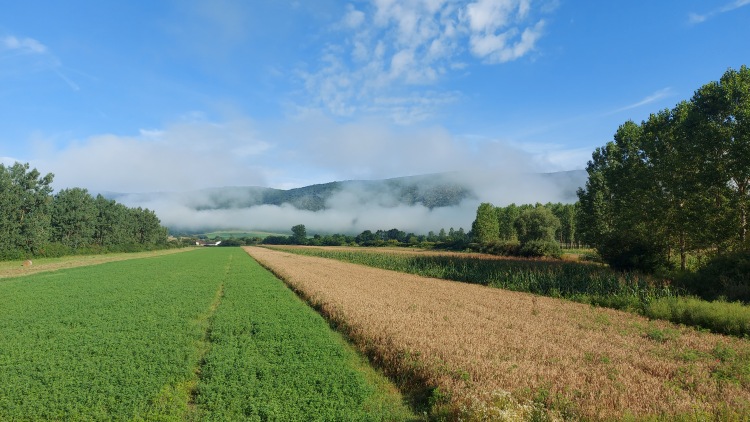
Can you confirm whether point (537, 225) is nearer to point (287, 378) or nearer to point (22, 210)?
point (287, 378)

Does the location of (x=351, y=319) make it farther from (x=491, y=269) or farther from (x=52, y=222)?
(x=52, y=222)

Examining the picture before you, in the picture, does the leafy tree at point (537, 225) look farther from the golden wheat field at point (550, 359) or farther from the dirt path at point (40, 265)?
the dirt path at point (40, 265)

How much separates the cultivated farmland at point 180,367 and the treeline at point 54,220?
64.5m

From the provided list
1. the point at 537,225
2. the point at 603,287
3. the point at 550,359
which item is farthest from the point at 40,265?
the point at 537,225

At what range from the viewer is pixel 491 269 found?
3538 cm

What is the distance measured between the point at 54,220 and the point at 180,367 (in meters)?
100

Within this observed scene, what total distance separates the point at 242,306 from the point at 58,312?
8.45 m

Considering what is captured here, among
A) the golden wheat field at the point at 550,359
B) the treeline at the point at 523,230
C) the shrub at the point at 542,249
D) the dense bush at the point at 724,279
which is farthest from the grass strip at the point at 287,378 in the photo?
the treeline at the point at 523,230

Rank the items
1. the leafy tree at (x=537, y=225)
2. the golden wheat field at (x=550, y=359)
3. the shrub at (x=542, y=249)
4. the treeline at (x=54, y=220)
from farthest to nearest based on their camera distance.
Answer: the leafy tree at (x=537, y=225), the treeline at (x=54, y=220), the shrub at (x=542, y=249), the golden wheat field at (x=550, y=359)

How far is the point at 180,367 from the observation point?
10195mm

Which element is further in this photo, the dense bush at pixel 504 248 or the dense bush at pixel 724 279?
the dense bush at pixel 504 248

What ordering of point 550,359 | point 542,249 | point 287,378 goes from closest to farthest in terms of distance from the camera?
point 287,378, point 550,359, point 542,249

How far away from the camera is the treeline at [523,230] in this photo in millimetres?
56238

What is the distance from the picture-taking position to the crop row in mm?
15141
